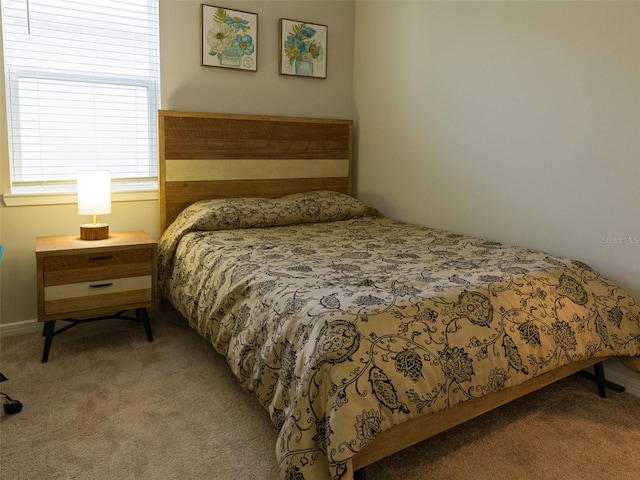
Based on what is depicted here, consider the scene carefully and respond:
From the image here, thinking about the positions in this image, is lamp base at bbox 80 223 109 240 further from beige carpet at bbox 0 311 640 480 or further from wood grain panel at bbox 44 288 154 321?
beige carpet at bbox 0 311 640 480

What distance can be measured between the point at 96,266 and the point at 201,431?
113 centimetres

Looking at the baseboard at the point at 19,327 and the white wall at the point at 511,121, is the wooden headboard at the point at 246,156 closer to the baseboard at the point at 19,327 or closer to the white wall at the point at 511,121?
the white wall at the point at 511,121

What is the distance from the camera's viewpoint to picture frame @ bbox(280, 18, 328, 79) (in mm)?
3494

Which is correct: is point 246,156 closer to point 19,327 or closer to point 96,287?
point 96,287

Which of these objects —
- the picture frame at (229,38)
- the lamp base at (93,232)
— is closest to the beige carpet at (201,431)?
the lamp base at (93,232)

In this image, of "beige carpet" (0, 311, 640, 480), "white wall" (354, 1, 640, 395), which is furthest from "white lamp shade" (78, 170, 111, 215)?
"white wall" (354, 1, 640, 395)

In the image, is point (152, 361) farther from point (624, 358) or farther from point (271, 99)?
point (624, 358)

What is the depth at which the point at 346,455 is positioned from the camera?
1.33m

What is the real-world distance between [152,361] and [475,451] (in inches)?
62.1

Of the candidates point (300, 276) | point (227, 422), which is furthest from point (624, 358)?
point (227, 422)

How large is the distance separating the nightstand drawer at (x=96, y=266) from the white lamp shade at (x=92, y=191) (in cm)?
27

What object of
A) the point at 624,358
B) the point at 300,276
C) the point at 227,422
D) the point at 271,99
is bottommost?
the point at 227,422

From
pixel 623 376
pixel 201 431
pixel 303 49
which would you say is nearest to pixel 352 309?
pixel 201 431

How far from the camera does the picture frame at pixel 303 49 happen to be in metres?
3.49
